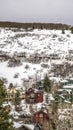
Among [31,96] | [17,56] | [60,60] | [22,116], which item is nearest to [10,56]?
[17,56]

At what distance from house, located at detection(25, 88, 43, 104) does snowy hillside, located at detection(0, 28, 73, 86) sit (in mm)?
6353

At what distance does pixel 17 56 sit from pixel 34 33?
1863 cm

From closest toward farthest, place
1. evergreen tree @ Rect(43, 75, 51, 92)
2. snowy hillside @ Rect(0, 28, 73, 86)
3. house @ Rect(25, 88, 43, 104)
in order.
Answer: house @ Rect(25, 88, 43, 104) < evergreen tree @ Rect(43, 75, 51, 92) < snowy hillside @ Rect(0, 28, 73, 86)

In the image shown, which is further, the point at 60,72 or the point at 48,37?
the point at 48,37

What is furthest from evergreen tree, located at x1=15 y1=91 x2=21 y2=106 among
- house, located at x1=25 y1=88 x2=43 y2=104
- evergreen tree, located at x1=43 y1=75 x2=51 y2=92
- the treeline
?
the treeline

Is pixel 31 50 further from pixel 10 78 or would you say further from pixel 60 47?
pixel 10 78

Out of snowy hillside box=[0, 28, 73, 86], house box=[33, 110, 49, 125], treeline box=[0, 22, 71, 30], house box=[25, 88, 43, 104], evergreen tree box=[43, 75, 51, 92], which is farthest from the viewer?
treeline box=[0, 22, 71, 30]

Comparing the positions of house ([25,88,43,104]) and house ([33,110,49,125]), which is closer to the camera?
house ([33,110,49,125])

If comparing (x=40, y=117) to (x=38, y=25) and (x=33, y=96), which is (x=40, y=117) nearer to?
(x=33, y=96)

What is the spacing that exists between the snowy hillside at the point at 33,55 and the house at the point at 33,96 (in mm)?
6353

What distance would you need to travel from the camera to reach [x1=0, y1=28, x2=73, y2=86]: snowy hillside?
99250mm

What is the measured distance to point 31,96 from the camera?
85.8m

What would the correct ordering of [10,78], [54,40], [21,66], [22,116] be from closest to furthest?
1. [22,116]
2. [10,78]
3. [21,66]
4. [54,40]

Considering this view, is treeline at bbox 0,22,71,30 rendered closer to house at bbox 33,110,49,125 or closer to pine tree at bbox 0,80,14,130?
house at bbox 33,110,49,125
